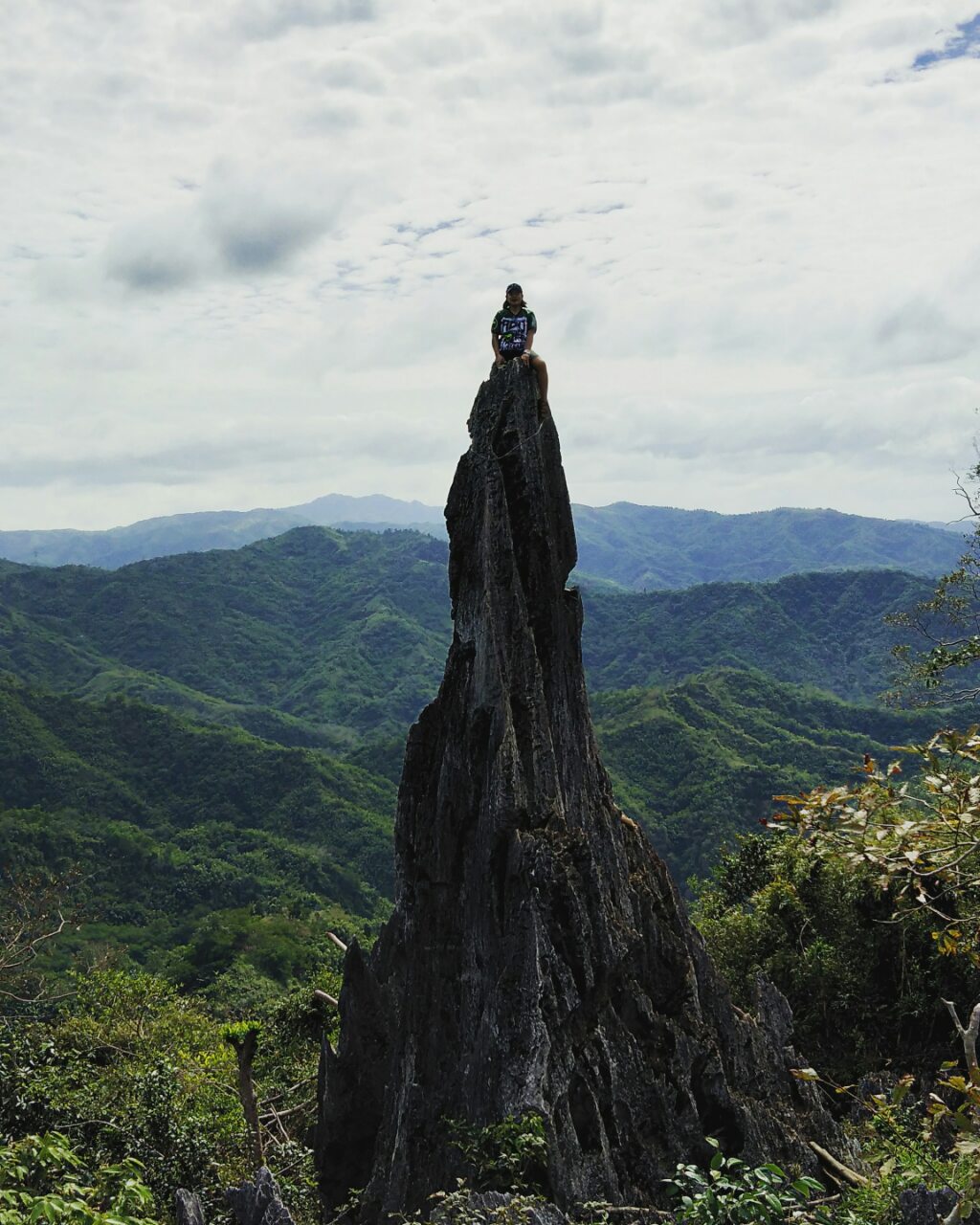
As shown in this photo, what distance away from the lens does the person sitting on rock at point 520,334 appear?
15.4m

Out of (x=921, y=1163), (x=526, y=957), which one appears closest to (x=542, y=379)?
(x=526, y=957)

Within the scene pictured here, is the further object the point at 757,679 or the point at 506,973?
the point at 757,679

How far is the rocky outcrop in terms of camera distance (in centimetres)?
1195

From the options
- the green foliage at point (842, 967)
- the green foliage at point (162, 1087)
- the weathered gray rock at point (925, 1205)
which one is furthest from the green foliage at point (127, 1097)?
the weathered gray rock at point (925, 1205)

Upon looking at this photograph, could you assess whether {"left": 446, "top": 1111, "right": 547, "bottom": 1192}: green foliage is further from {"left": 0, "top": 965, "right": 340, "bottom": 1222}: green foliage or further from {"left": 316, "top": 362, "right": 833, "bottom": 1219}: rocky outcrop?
{"left": 0, "top": 965, "right": 340, "bottom": 1222}: green foliage

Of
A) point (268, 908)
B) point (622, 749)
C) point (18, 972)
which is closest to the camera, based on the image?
point (18, 972)

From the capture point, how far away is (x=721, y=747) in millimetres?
145375

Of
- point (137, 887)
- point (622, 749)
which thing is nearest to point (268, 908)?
point (137, 887)

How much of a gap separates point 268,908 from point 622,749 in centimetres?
6742

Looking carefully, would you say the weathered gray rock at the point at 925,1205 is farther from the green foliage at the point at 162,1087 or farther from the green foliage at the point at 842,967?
the green foliage at the point at 162,1087

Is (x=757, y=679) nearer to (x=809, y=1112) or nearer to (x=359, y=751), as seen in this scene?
(x=359, y=751)

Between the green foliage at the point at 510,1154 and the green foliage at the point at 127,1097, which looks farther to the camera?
the green foliage at the point at 127,1097

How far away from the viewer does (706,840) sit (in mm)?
117750

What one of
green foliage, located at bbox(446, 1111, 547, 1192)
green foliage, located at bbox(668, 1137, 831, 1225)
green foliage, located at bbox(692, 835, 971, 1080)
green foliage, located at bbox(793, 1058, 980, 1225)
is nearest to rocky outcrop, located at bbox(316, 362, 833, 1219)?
green foliage, located at bbox(446, 1111, 547, 1192)
